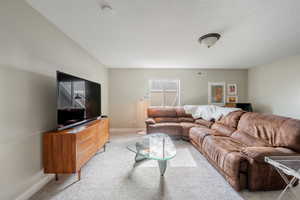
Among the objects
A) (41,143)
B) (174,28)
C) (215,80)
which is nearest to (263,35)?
(174,28)

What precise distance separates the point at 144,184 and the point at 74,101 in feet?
5.66

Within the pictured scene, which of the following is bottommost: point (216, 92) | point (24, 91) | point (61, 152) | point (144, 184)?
point (144, 184)

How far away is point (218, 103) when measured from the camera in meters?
5.08

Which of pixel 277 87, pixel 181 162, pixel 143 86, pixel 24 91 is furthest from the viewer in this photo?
pixel 143 86

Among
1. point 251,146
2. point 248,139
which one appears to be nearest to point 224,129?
point 248,139

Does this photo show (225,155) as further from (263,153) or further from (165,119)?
(165,119)

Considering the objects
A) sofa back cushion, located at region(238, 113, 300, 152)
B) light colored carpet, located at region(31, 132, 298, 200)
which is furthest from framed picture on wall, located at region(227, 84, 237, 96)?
light colored carpet, located at region(31, 132, 298, 200)

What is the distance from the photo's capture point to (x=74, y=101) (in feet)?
7.28

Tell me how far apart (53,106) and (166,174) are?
6.88 ft

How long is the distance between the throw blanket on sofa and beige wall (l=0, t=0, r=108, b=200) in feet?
12.2

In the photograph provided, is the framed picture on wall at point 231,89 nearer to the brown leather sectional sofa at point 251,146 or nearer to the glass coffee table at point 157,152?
the brown leather sectional sofa at point 251,146

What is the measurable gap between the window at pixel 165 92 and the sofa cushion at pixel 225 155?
2.75m

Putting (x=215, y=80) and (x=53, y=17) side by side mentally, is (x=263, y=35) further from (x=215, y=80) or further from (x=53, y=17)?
(x=53, y=17)

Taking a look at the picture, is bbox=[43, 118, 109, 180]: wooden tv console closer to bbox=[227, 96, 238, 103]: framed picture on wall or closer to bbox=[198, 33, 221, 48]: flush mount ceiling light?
bbox=[198, 33, 221, 48]: flush mount ceiling light
